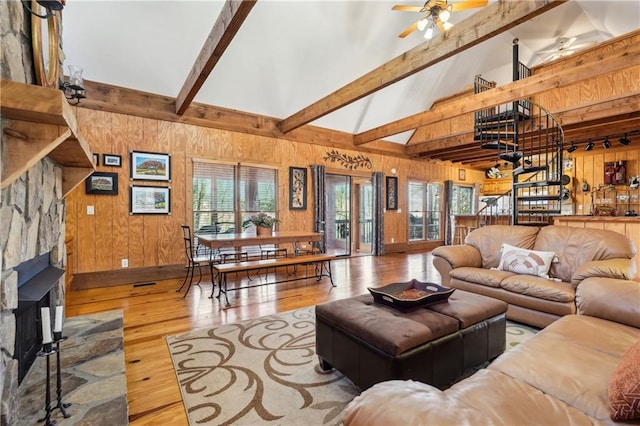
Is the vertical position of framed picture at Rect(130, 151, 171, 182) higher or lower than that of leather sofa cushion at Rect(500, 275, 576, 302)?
higher

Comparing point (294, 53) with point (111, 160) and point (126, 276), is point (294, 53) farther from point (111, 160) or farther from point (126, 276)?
point (126, 276)

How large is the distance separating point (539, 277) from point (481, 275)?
1.67ft

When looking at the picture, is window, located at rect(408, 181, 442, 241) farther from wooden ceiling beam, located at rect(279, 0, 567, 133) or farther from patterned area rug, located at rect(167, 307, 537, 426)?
patterned area rug, located at rect(167, 307, 537, 426)

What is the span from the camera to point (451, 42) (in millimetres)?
2988

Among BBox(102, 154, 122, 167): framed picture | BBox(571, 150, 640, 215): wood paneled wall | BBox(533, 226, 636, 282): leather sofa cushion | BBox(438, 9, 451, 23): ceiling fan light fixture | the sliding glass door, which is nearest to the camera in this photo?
BBox(533, 226, 636, 282): leather sofa cushion

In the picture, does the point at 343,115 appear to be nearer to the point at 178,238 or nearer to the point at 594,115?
the point at 178,238

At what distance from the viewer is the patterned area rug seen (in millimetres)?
1595

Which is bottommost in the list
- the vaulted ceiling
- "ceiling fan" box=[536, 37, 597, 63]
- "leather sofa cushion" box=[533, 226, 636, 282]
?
"leather sofa cushion" box=[533, 226, 636, 282]

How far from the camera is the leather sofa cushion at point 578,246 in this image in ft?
8.69

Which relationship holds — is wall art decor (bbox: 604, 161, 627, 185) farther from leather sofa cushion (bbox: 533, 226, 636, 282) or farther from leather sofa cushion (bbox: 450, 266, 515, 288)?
leather sofa cushion (bbox: 450, 266, 515, 288)

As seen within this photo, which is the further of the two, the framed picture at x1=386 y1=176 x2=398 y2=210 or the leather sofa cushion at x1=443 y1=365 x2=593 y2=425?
the framed picture at x1=386 y1=176 x2=398 y2=210

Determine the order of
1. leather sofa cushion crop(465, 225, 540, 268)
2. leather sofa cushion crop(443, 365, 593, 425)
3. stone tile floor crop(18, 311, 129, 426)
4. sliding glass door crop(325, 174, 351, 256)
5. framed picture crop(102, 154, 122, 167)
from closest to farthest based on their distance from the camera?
leather sofa cushion crop(443, 365, 593, 425) → stone tile floor crop(18, 311, 129, 426) → leather sofa cushion crop(465, 225, 540, 268) → framed picture crop(102, 154, 122, 167) → sliding glass door crop(325, 174, 351, 256)

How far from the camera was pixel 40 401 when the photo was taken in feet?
5.17

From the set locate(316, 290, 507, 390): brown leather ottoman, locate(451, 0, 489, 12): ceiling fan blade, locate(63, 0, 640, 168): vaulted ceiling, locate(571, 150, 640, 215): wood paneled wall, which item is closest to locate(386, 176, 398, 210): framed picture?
locate(63, 0, 640, 168): vaulted ceiling
